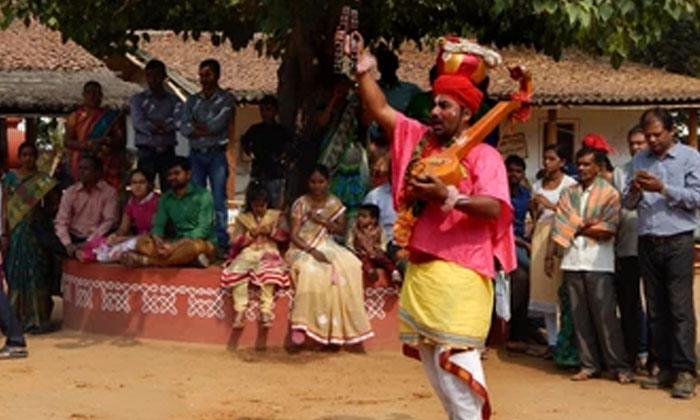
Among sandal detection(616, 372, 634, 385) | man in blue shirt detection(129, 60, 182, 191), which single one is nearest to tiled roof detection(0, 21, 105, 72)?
man in blue shirt detection(129, 60, 182, 191)

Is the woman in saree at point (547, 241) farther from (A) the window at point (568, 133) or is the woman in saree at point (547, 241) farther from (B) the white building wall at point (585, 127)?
(A) the window at point (568, 133)

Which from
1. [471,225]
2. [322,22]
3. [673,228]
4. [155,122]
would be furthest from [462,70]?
[155,122]

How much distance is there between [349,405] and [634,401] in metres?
1.92

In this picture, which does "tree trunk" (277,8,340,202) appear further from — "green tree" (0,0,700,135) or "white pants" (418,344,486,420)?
"white pants" (418,344,486,420)

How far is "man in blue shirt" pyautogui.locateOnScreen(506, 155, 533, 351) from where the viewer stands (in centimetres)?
1047

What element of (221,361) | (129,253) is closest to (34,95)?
(129,253)

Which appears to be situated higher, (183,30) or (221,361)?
(183,30)

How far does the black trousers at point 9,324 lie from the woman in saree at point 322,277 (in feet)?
6.99

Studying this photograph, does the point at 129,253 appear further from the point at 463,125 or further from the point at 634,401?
the point at 463,125

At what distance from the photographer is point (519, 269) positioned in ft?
34.3

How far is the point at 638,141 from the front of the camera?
948 cm

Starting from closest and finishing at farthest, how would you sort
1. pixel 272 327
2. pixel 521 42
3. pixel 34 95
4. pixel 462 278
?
pixel 462 278 → pixel 272 327 → pixel 521 42 → pixel 34 95

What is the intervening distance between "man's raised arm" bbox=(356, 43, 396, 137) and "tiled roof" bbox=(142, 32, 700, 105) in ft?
55.2

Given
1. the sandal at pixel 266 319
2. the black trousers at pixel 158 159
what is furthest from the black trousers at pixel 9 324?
the black trousers at pixel 158 159
